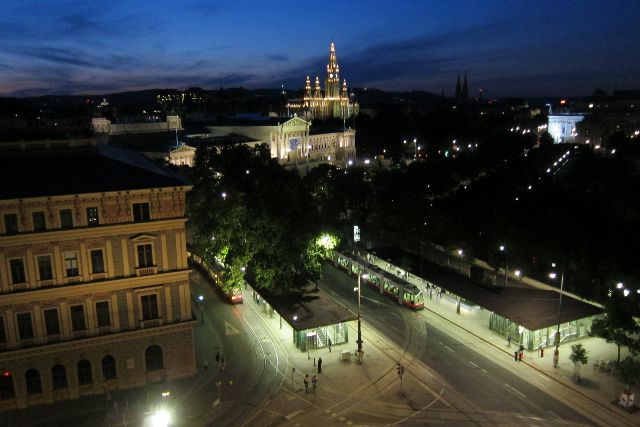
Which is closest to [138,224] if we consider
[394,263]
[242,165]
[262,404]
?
[262,404]

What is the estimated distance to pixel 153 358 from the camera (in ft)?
121

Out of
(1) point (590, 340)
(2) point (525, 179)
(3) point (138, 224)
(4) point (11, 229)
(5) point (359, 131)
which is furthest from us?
(5) point (359, 131)

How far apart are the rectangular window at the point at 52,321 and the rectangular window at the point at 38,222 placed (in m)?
5.21

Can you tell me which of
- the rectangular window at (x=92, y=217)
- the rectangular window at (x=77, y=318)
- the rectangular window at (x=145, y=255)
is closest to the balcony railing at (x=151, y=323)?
the rectangular window at (x=77, y=318)

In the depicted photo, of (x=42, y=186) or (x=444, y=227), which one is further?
(x=444, y=227)

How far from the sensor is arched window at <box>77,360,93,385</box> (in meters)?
35.2

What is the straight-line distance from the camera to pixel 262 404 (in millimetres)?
34281

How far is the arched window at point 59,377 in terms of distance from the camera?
34.7 meters

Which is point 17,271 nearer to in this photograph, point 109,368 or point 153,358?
point 109,368

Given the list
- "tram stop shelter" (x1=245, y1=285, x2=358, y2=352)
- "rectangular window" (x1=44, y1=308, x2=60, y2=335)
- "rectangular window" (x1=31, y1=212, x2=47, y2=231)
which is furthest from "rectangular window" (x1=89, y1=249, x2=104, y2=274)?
"tram stop shelter" (x1=245, y1=285, x2=358, y2=352)

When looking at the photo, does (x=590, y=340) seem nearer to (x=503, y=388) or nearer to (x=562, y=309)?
(x=562, y=309)

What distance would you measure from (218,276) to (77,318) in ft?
69.7

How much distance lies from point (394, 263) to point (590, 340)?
20237 millimetres

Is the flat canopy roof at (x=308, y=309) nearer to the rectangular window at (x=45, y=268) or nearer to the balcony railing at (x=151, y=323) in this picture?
the balcony railing at (x=151, y=323)
